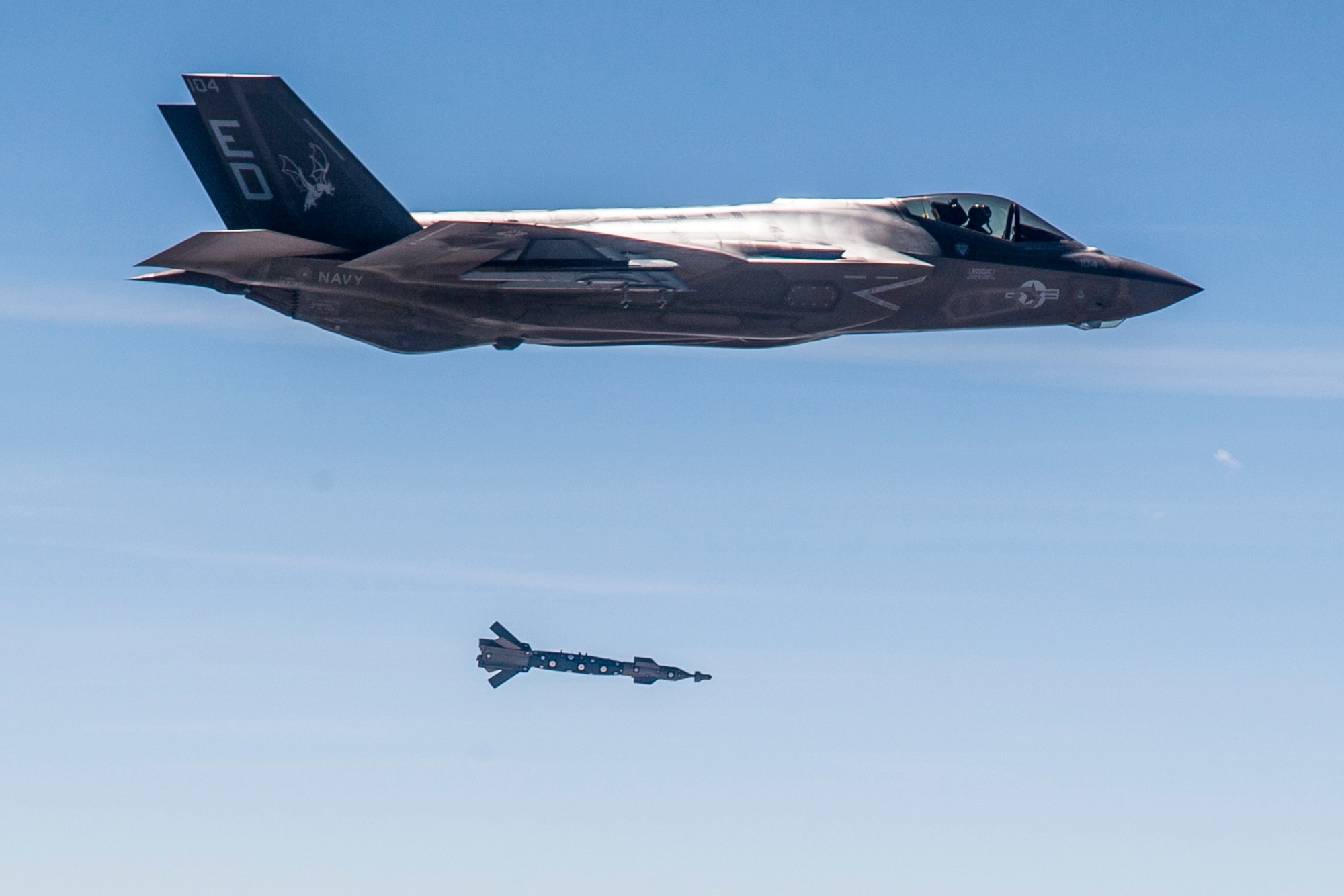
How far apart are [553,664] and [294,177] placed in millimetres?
46682

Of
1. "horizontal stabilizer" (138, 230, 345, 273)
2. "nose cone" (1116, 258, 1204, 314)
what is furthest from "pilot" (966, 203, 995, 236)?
"horizontal stabilizer" (138, 230, 345, 273)

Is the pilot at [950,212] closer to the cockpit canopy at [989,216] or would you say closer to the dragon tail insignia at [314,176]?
the cockpit canopy at [989,216]

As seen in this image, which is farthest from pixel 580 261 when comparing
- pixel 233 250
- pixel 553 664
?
pixel 553 664

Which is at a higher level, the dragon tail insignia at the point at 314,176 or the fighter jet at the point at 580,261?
the dragon tail insignia at the point at 314,176

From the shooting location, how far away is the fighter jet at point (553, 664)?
266 ft

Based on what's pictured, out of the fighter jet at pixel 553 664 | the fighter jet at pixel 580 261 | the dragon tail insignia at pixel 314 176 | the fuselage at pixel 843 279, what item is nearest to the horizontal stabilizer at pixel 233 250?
the fighter jet at pixel 580 261

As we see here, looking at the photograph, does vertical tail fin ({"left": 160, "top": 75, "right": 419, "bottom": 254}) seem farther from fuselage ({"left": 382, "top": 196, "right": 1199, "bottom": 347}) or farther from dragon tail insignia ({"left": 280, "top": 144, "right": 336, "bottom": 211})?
fuselage ({"left": 382, "top": 196, "right": 1199, "bottom": 347})

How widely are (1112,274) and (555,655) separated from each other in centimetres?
4302

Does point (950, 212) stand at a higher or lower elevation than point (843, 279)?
higher

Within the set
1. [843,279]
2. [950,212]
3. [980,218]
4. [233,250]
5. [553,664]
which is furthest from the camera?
[553,664]

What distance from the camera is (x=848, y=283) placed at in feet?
139

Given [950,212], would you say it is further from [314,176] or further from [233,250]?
[233,250]

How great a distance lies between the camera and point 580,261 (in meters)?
40.1

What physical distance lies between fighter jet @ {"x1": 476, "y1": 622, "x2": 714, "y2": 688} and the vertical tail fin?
4404cm
